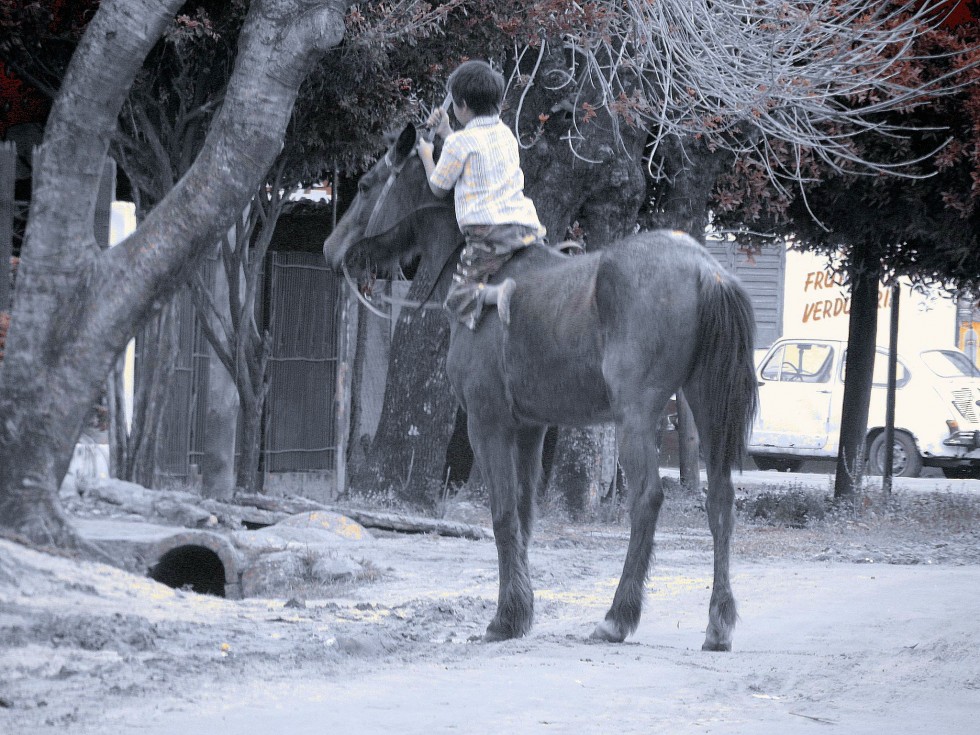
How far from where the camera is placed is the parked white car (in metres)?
21.3

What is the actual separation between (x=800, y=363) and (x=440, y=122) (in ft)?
54.1

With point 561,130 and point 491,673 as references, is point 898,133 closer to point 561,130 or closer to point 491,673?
point 561,130

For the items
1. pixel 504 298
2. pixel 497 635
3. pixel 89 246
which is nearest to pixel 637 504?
pixel 497 635

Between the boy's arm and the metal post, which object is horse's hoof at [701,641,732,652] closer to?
the boy's arm

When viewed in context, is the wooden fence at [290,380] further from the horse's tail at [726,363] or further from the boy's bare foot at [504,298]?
the horse's tail at [726,363]

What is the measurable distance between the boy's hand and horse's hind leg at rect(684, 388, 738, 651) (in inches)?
69.2

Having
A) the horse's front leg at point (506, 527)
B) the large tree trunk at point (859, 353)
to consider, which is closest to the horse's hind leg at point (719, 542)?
the horse's front leg at point (506, 527)

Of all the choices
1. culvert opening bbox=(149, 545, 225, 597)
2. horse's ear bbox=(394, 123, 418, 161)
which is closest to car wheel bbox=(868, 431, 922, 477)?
culvert opening bbox=(149, 545, 225, 597)

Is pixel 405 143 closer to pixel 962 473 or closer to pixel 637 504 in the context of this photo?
pixel 637 504

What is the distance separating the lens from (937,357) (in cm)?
2236

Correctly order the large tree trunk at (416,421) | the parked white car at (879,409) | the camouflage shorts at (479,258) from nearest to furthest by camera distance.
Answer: the camouflage shorts at (479,258), the large tree trunk at (416,421), the parked white car at (879,409)

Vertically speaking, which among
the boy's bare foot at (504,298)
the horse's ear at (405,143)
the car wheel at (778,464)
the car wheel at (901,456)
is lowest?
the car wheel at (778,464)

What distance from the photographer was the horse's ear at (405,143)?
701 centimetres

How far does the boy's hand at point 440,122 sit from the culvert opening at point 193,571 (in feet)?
9.03
